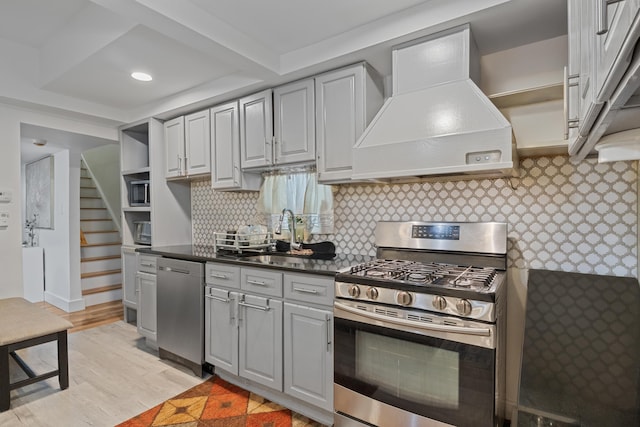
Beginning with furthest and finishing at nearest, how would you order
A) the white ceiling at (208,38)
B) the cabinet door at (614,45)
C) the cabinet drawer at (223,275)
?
the cabinet drawer at (223,275), the white ceiling at (208,38), the cabinet door at (614,45)

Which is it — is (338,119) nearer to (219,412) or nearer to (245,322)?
(245,322)

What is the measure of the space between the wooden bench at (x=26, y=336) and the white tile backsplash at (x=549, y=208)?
92.0 inches

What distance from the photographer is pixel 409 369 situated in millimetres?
1710

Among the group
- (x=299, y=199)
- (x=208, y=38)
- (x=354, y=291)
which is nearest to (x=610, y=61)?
(x=354, y=291)

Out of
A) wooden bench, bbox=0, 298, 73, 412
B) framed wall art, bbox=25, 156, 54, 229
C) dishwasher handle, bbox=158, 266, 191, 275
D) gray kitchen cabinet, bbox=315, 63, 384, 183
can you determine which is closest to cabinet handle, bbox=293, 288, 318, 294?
gray kitchen cabinet, bbox=315, 63, 384, 183

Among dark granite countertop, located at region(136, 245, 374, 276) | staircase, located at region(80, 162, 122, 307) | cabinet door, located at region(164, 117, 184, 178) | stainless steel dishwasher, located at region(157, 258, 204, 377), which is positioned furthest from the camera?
staircase, located at region(80, 162, 122, 307)

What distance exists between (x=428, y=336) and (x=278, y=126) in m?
1.86

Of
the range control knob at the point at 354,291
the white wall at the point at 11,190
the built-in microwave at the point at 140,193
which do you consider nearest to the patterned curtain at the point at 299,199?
the range control knob at the point at 354,291

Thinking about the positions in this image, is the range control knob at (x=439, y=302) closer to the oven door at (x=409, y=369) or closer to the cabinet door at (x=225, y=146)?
the oven door at (x=409, y=369)

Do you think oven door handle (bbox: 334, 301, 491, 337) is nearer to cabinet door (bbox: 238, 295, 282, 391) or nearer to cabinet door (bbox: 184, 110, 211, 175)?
cabinet door (bbox: 238, 295, 282, 391)

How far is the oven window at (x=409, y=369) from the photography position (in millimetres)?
1601

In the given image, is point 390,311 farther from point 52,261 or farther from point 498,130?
point 52,261

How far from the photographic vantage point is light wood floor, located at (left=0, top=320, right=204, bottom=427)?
223 centimetres

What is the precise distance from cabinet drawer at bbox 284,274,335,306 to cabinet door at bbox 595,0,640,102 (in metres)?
1.56
